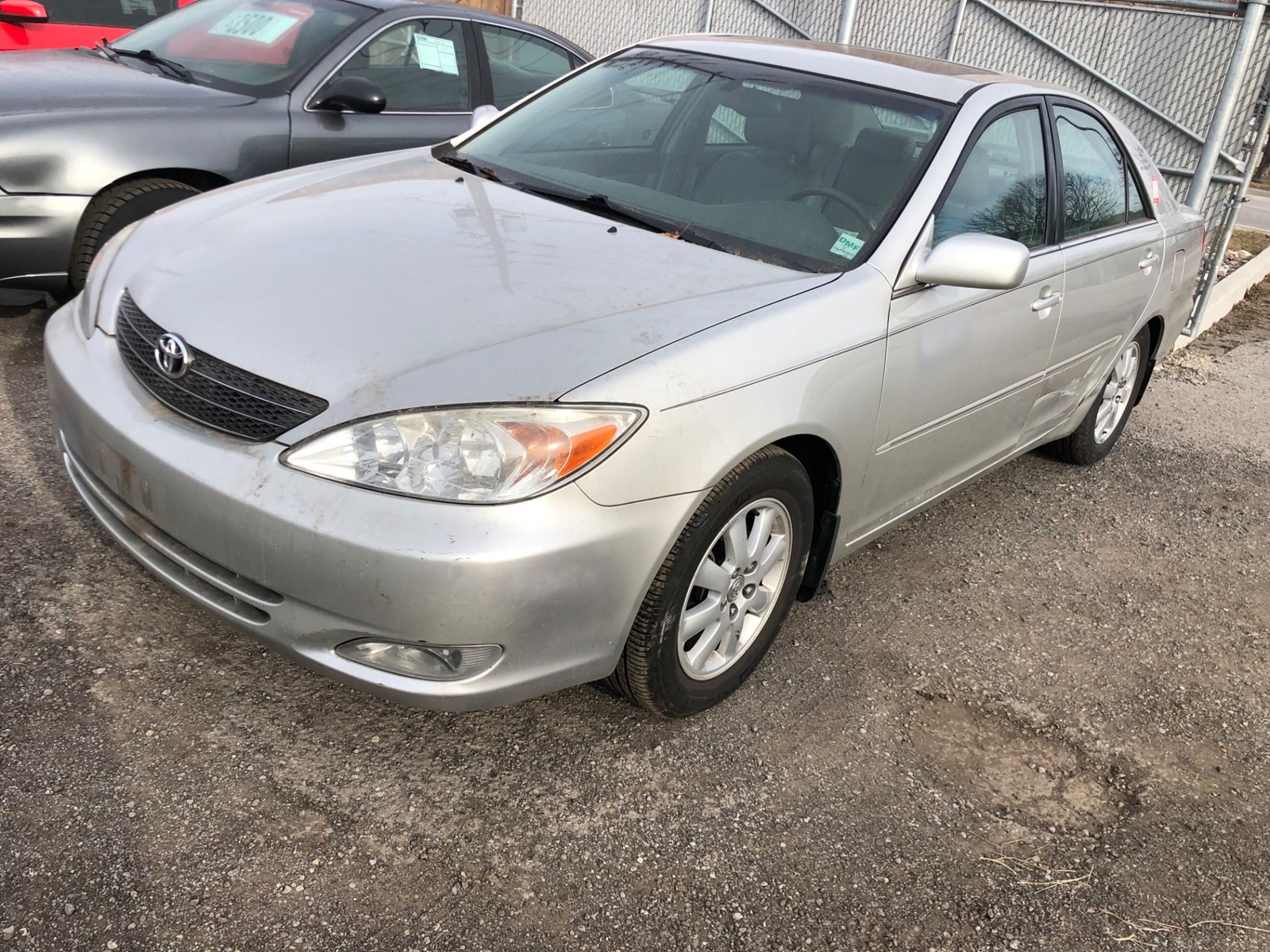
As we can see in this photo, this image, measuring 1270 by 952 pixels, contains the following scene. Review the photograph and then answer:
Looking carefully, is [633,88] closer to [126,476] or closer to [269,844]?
[126,476]

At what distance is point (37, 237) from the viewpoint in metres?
4.21

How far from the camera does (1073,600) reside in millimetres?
3832

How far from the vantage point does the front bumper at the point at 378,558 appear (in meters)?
2.15

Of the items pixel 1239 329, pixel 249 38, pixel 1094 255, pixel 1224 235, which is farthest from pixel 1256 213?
pixel 249 38

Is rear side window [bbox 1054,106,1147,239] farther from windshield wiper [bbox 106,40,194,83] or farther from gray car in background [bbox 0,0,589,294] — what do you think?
windshield wiper [bbox 106,40,194,83]

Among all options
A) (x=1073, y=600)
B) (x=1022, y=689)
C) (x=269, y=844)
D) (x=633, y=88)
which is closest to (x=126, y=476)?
(x=269, y=844)

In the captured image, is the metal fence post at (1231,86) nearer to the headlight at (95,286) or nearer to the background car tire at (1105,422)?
the background car tire at (1105,422)

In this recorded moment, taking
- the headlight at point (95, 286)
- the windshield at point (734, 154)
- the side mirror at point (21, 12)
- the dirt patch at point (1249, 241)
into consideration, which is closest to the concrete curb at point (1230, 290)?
the dirt patch at point (1249, 241)

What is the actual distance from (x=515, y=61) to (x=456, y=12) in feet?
1.32

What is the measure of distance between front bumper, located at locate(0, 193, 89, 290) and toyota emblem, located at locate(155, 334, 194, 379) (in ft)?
7.20

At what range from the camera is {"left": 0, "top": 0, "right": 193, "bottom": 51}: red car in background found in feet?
18.5

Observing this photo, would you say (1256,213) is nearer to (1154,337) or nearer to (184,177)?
(1154,337)

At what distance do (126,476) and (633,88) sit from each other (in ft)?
7.27

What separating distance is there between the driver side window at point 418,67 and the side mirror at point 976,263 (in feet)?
10.7
